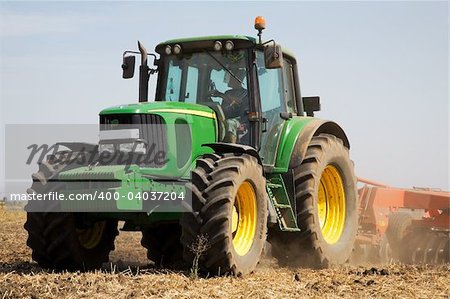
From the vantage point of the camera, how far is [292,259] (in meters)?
9.52

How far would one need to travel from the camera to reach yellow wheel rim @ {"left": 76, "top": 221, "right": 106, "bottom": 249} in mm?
8875

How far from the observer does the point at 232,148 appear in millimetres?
8125

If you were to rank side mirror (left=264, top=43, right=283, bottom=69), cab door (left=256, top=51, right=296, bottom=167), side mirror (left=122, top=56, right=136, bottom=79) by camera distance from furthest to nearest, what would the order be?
side mirror (left=122, top=56, right=136, bottom=79)
cab door (left=256, top=51, right=296, bottom=167)
side mirror (left=264, top=43, right=283, bottom=69)

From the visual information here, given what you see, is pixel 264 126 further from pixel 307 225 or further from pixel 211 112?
pixel 307 225

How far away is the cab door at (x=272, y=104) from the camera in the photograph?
927 cm

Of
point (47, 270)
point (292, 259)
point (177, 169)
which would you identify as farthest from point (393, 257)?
point (47, 270)

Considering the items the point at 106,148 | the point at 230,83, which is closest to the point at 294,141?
the point at 230,83

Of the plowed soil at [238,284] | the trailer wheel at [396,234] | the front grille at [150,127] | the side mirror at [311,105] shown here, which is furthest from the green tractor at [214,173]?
the trailer wheel at [396,234]

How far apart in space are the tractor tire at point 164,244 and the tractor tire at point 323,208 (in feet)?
4.50

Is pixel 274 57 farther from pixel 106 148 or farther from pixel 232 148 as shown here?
pixel 106 148

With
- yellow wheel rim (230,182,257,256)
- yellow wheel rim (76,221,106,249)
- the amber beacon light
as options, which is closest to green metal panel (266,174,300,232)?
yellow wheel rim (230,182,257,256)

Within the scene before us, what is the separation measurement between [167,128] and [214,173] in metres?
1.03

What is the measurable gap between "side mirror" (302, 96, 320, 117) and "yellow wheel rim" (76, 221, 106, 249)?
362 cm

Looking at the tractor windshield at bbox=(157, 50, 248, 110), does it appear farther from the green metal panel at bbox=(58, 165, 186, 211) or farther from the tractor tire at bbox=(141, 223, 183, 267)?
the tractor tire at bbox=(141, 223, 183, 267)
